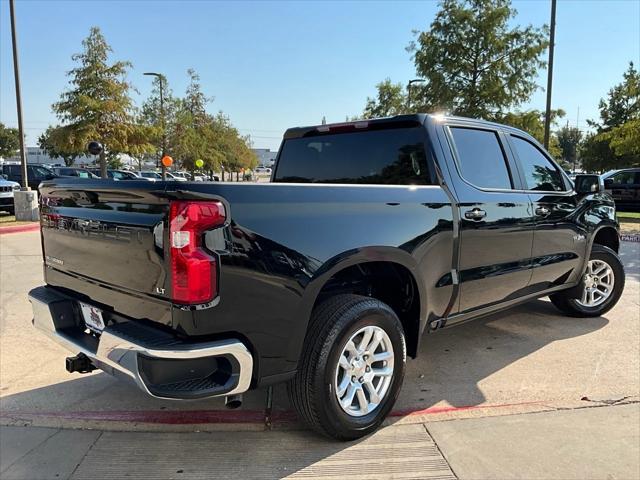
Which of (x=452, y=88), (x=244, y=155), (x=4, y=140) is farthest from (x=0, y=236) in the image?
(x=4, y=140)

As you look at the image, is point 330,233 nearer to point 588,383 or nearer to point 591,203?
point 588,383

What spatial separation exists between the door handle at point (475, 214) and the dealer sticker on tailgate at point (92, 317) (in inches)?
97.3

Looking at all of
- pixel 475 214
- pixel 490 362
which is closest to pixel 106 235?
pixel 475 214

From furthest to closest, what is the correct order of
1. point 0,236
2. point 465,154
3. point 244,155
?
point 244,155, point 0,236, point 465,154

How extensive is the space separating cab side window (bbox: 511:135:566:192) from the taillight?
3.12 meters

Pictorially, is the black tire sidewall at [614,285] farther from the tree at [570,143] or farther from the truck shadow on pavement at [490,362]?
the tree at [570,143]

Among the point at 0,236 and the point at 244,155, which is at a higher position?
the point at 244,155

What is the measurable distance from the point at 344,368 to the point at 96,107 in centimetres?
1940

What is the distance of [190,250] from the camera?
2.34 metres

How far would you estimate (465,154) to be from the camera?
12.8 ft

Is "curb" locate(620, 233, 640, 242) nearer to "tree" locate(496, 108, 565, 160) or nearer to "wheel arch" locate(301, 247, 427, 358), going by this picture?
"tree" locate(496, 108, 565, 160)

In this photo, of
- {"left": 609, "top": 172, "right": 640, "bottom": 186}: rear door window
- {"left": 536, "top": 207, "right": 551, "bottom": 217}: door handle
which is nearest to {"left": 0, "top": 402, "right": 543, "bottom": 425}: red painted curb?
{"left": 536, "top": 207, "right": 551, "bottom": 217}: door handle

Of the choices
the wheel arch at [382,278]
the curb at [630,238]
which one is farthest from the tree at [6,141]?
the wheel arch at [382,278]

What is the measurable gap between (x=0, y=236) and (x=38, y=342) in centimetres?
860
